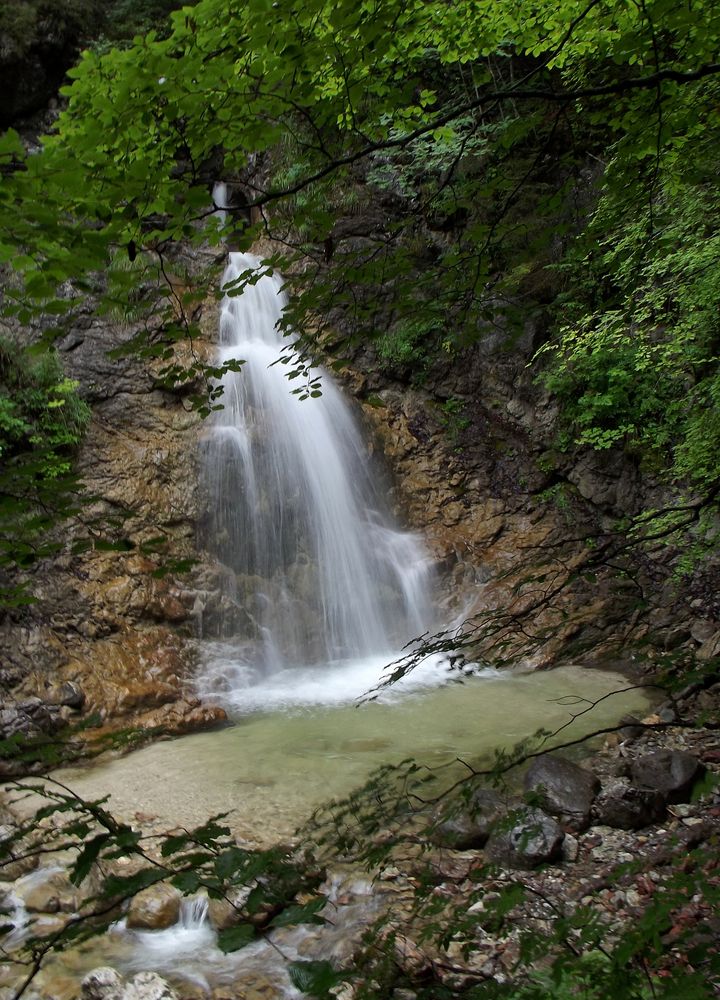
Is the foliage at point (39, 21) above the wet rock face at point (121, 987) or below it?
above

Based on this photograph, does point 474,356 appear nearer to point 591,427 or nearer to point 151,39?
point 591,427

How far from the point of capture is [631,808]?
371 cm

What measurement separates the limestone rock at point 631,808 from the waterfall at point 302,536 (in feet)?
16.7

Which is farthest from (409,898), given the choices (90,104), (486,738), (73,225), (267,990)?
(90,104)

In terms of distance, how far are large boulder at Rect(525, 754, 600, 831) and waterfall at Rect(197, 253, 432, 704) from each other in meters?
4.68

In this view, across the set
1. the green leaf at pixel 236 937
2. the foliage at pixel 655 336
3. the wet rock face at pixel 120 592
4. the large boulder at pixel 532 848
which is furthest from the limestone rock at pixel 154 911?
the foliage at pixel 655 336

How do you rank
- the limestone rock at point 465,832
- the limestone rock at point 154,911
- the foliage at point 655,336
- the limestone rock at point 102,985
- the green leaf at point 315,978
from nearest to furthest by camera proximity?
the green leaf at point 315,978 < the limestone rock at point 102,985 < the limestone rock at point 154,911 < the limestone rock at point 465,832 < the foliage at point 655,336

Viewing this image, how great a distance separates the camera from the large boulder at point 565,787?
3787 millimetres

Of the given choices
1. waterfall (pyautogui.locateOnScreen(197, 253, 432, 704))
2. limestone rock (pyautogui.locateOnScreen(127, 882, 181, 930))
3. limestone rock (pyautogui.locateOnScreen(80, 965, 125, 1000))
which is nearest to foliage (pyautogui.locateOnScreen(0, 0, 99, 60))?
waterfall (pyautogui.locateOnScreen(197, 253, 432, 704))

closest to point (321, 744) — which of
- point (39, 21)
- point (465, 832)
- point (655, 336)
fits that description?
point (465, 832)

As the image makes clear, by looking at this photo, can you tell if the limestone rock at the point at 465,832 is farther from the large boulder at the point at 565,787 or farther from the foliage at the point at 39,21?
the foliage at the point at 39,21

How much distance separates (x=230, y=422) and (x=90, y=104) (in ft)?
27.2

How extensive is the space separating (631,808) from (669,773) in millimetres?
370

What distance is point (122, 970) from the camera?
3.06 m
